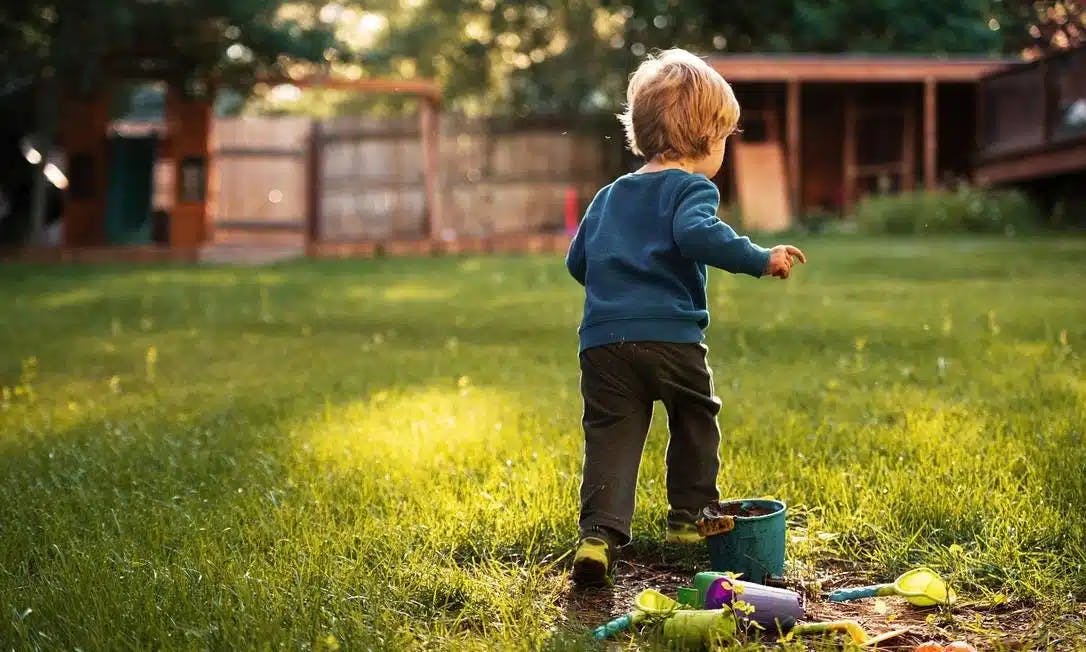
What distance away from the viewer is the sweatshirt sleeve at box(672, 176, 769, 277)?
2707 mm

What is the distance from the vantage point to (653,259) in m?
2.85

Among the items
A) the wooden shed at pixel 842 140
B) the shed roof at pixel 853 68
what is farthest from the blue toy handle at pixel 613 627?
the wooden shed at pixel 842 140

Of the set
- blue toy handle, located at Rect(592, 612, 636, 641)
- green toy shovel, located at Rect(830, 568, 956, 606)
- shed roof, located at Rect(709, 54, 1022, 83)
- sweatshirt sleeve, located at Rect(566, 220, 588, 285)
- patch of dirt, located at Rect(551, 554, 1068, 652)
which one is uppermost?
shed roof, located at Rect(709, 54, 1022, 83)

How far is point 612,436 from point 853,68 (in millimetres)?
17020

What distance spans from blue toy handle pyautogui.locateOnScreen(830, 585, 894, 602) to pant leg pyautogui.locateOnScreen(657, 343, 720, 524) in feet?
1.39

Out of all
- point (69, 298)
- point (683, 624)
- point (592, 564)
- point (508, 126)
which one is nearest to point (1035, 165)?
point (508, 126)

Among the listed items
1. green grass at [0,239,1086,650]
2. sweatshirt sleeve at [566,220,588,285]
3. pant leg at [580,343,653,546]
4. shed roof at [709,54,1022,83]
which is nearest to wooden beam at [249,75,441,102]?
shed roof at [709,54,1022,83]

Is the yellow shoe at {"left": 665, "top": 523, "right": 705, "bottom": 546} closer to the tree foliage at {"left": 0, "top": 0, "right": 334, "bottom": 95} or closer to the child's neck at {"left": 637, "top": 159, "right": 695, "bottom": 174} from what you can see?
the child's neck at {"left": 637, "top": 159, "right": 695, "bottom": 174}

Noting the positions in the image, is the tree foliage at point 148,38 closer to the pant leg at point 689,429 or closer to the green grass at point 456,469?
the green grass at point 456,469

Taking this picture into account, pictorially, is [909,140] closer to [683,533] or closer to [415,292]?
[415,292]

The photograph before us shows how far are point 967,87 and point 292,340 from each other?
54.6ft

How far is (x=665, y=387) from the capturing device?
2.83m

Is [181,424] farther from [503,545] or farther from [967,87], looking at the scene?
[967,87]

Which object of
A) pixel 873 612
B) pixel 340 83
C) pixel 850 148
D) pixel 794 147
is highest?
pixel 340 83
